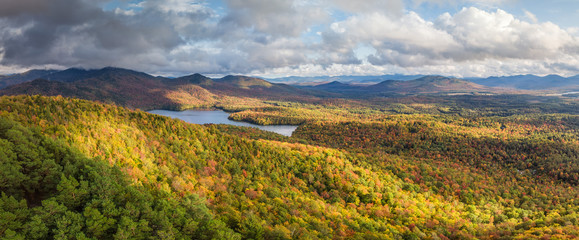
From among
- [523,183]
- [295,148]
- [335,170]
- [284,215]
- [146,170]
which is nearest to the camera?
[146,170]

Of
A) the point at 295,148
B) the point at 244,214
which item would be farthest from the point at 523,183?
the point at 244,214

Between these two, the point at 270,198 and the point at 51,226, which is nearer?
the point at 51,226

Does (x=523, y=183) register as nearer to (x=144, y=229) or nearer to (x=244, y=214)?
(x=244, y=214)

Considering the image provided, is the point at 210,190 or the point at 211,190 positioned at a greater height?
the point at 210,190

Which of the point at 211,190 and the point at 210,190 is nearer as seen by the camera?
the point at 210,190

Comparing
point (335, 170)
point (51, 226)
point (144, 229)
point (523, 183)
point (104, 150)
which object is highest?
point (104, 150)

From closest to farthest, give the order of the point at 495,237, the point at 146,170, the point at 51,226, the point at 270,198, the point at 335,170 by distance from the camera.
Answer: the point at 51,226, the point at 146,170, the point at 270,198, the point at 495,237, the point at 335,170

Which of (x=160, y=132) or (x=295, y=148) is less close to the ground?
(x=160, y=132)
